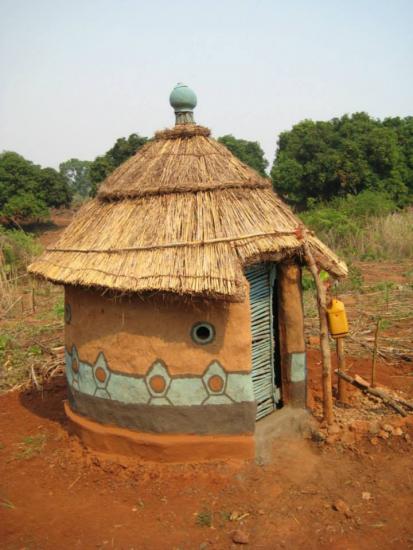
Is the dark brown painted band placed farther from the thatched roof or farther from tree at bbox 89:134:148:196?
tree at bbox 89:134:148:196

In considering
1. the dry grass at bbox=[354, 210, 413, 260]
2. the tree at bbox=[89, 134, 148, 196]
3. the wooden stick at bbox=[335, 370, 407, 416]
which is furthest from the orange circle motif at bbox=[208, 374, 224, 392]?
the tree at bbox=[89, 134, 148, 196]

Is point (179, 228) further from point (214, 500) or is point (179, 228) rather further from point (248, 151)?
point (248, 151)

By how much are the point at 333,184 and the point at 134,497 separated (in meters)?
19.6

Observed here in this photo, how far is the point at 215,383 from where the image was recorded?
484 centimetres

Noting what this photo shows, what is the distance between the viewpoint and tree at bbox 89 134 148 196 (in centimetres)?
2408

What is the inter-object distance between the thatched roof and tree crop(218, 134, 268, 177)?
26.9 meters

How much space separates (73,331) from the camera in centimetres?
545

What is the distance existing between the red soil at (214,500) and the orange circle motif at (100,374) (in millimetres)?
810

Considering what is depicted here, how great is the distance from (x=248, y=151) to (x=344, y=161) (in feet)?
48.6

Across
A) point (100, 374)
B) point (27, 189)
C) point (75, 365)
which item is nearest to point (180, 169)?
point (100, 374)

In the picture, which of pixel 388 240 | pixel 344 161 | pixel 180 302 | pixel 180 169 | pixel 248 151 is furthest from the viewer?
pixel 248 151

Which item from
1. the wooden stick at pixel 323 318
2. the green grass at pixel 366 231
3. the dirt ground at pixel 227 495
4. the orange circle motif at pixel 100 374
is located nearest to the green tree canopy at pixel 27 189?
the green grass at pixel 366 231

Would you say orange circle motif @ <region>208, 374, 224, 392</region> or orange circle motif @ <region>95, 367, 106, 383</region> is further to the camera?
orange circle motif @ <region>95, 367, 106, 383</region>

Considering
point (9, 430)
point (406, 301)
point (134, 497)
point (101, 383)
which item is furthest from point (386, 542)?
point (406, 301)
